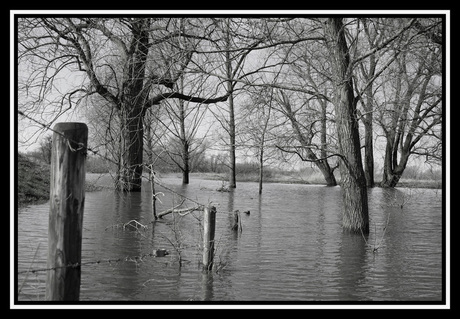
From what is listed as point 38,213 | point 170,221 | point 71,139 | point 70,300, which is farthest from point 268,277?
point 38,213

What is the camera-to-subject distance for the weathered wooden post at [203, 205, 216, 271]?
8.62 m

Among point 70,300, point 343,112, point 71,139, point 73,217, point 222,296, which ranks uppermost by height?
point 343,112

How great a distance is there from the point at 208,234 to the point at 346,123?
5.95 metres

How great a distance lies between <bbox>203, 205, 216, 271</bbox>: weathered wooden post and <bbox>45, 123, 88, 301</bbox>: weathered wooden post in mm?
3683

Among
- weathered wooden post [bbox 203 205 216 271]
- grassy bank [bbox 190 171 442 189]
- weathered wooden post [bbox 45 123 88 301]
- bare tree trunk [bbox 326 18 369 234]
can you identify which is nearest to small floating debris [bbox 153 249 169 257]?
weathered wooden post [bbox 203 205 216 271]

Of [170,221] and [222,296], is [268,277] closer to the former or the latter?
[222,296]

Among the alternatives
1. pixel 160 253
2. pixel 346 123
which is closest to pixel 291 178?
pixel 346 123

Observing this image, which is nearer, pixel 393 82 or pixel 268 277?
pixel 268 277

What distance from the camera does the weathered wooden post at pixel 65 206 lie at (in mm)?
4926

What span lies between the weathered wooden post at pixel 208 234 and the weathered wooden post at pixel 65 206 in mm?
3683

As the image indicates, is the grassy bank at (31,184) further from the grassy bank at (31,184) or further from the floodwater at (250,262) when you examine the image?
the floodwater at (250,262)

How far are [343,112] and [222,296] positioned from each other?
699 cm
